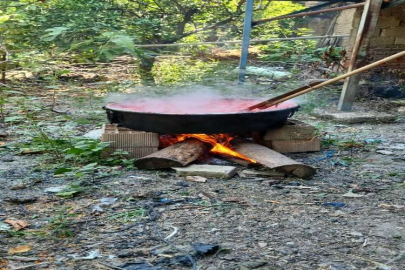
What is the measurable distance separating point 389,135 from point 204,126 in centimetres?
249

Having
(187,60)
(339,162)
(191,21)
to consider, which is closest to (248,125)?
(339,162)

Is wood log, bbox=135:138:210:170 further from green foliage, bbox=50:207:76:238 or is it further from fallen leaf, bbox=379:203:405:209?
fallen leaf, bbox=379:203:405:209

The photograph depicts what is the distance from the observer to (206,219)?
2418mm

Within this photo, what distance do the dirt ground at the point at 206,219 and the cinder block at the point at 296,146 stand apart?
Result: 289 millimetres

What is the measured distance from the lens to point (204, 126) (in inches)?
137

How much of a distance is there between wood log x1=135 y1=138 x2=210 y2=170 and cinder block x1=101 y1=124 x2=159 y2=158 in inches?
9.1

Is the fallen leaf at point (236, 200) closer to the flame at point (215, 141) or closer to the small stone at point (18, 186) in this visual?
the flame at point (215, 141)

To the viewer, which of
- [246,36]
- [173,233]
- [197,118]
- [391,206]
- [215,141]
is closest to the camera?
[173,233]

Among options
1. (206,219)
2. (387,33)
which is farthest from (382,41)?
(206,219)

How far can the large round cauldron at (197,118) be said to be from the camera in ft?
11.3

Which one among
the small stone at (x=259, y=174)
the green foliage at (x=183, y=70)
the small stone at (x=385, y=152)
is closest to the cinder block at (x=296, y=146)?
the small stone at (x=385, y=152)

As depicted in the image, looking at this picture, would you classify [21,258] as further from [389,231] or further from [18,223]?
[389,231]

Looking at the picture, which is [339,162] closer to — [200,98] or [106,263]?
[200,98]

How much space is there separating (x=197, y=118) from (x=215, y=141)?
52 cm
